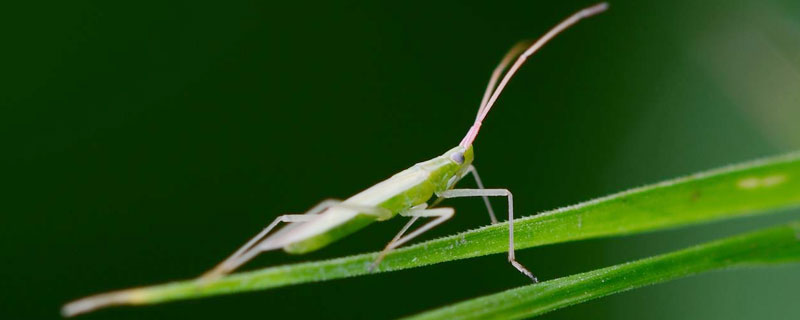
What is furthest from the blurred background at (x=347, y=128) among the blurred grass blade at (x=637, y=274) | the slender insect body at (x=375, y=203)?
the blurred grass blade at (x=637, y=274)

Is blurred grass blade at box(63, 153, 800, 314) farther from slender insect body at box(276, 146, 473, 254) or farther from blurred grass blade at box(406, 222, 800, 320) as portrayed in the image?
slender insect body at box(276, 146, 473, 254)

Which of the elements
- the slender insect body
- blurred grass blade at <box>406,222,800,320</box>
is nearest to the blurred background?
the slender insect body

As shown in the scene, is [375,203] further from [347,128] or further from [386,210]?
[347,128]

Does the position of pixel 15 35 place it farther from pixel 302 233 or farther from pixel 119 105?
pixel 302 233

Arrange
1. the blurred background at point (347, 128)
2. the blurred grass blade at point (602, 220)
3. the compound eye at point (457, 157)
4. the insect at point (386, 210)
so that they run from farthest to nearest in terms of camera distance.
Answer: the blurred background at point (347, 128) → the compound eye at point (457, 157) → the insect at point (386, 210) → the blurred grass blade at point (602, 220)

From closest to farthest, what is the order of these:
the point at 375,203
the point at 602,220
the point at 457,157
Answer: the point at 602,220, the point at 375,203, the point at 457,157

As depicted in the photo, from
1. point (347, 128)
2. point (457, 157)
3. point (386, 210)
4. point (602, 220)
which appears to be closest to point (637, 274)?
point (602, 220)

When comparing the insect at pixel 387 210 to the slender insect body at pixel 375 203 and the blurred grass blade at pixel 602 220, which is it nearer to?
the slender insect body at pixel 375 203

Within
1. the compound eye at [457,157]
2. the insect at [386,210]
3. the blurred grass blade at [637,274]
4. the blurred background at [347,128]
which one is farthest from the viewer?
the blurred background at [347,128]
